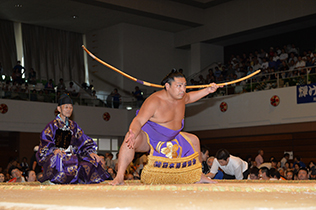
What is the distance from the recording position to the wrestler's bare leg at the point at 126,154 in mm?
2787

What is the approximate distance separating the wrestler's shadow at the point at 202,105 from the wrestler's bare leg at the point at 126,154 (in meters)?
7.31

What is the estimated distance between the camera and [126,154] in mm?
2867

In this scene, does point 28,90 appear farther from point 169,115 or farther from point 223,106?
point 169,115

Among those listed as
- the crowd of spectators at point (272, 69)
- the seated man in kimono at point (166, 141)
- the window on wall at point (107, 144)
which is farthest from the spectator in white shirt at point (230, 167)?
the window on wall at point (107, 144)

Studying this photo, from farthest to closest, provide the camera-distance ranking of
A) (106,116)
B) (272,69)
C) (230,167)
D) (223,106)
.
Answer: (106,116), (223,106), (272,69), (230,167)

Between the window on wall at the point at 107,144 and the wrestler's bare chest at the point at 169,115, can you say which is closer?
the wrestler's bare chest at the point at 169,115

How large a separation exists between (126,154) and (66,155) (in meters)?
0.65

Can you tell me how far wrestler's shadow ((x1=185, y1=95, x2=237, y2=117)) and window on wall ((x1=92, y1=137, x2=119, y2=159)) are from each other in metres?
2.51

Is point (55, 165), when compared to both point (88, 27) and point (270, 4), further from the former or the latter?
point (88, 27)

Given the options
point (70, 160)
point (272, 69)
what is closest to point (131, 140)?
point (70, 160)

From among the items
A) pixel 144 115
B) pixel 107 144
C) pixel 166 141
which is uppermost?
pixel 144 115

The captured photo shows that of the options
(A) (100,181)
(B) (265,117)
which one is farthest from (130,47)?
(A) (100,181)

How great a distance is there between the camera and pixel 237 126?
10.2 m

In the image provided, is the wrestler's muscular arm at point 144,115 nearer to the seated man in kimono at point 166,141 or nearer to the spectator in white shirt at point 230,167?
the seated man in kimono at point 166,141
